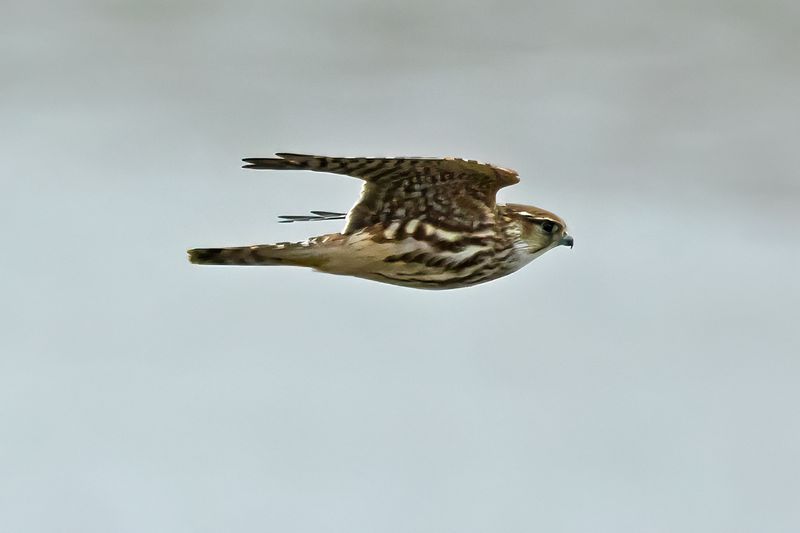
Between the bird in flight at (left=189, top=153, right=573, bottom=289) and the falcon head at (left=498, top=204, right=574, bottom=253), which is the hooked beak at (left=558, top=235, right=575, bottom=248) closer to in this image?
the falcon head at (left=498, top=204, right=574, bottom=253)

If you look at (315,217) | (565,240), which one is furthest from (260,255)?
(565,240)

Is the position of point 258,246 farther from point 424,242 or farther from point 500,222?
point 500,222

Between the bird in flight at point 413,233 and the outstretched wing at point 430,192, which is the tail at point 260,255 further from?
the outstretched wing at point 430,192

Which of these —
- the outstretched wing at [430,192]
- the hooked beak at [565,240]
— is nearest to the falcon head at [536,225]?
the hooked beak at [565,240]

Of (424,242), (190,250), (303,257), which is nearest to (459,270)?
(424,242)

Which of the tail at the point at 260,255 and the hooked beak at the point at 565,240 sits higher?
the hooked beak at the point at 565,240
